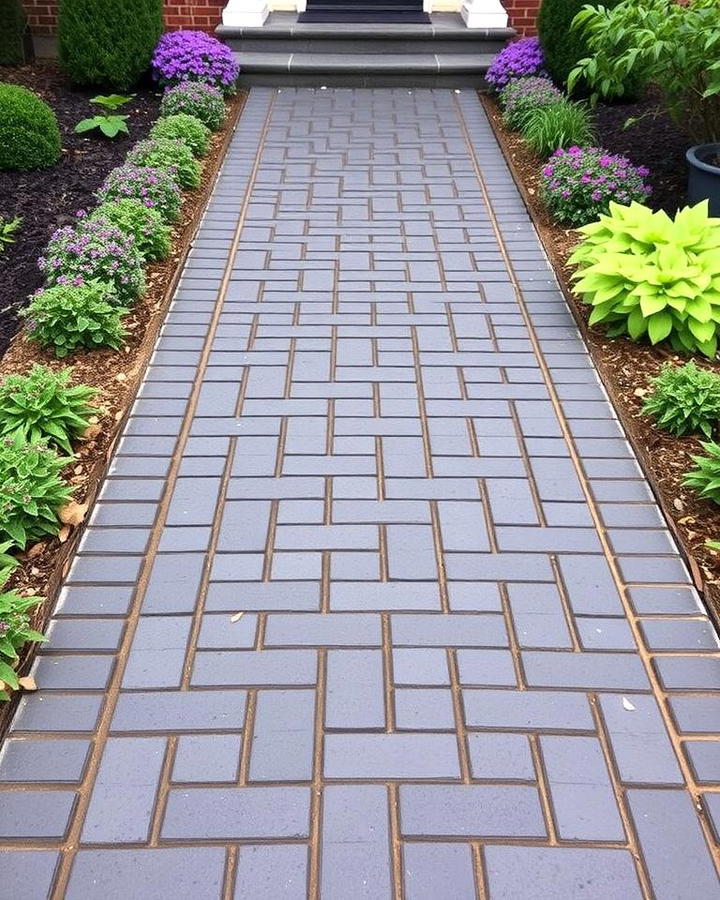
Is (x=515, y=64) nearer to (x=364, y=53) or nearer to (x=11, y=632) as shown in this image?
(x=364, y=53)

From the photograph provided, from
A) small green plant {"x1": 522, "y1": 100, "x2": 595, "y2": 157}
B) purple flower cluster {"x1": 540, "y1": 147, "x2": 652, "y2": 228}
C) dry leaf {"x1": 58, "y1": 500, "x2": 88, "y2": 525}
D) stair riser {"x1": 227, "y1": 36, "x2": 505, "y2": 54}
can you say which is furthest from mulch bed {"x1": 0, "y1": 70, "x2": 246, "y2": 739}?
stair riser {"x1": 227, "y1": 36, "x2": 505, "y2": 54}

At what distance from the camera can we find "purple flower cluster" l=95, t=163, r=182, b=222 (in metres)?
5.00

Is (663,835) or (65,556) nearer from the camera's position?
(663,835)

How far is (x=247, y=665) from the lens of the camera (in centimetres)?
239

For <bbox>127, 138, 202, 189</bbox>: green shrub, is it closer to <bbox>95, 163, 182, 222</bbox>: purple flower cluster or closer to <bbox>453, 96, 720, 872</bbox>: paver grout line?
<bbox>95, 163, 182, 222</bbox>: purple flower cluster

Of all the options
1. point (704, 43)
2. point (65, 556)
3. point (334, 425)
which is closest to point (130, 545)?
point (65, 556)

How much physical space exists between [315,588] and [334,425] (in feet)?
3.11

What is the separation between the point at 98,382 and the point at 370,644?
6.20 feet

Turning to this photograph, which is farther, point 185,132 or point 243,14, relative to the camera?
point 243,14

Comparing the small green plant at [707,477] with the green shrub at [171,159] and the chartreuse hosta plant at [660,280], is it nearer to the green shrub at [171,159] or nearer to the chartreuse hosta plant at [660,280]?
the chartreuse hosta plant at [660,280]

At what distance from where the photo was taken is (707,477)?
2982 mm

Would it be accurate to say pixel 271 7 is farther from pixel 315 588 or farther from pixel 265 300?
pixel 315 588

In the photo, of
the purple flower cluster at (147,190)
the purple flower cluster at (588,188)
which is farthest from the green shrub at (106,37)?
the purple flower cluster at (588,188)

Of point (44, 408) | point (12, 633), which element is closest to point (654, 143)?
point (44, 408)
